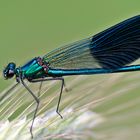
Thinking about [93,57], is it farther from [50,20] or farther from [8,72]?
[50,20]

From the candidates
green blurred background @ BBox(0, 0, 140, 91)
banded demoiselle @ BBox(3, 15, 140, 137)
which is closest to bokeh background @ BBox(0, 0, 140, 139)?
green blurred background @ BBox(0, 0, 140, 91)

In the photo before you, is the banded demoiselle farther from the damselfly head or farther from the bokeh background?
the bokeh background

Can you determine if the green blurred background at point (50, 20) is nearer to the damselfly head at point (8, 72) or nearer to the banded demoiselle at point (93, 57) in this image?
the banded demoiselle at point (93, 57)

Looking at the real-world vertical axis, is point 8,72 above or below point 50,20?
above

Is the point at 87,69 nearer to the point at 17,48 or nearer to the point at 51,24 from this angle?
the point at 17,48

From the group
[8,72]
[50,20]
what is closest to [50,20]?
[50,20]

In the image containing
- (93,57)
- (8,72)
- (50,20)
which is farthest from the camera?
(50,20)

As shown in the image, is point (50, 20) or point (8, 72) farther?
point (50, 20)

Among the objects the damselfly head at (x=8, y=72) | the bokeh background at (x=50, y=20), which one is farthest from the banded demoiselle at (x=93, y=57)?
the bokeh background at (x=50, y=20)

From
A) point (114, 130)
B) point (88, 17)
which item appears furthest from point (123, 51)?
point (88, 17)
